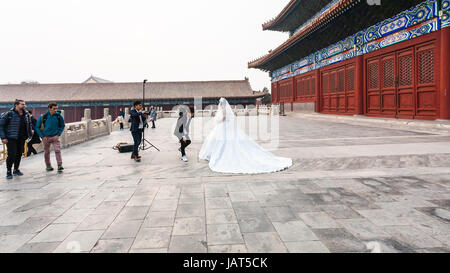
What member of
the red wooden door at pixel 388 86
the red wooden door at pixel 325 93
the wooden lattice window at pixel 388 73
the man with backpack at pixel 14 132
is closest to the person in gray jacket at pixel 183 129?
the man with backpack at pixel 14 132

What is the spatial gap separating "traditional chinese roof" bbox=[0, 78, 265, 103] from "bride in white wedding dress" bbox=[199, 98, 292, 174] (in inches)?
1198

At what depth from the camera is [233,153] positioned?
19.5ft

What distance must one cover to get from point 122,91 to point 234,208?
37985 millimetres

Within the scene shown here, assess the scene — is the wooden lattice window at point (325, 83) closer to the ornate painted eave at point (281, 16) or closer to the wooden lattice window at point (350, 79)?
the wooden lattice window at point (350, 79)

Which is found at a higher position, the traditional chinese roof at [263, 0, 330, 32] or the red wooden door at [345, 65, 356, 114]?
the traditional chinese roof at [263, 0, 330, 32]

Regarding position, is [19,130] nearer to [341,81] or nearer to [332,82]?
[341,81]

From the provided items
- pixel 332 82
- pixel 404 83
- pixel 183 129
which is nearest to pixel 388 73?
pixel 404 83

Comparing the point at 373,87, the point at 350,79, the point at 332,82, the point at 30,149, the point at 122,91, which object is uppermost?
the point at 122,91

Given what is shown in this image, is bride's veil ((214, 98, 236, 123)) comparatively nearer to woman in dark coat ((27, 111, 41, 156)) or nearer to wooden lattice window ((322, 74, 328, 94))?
woman in dark coat ((27, 111, 41, 156))

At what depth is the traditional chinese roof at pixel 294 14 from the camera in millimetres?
19219

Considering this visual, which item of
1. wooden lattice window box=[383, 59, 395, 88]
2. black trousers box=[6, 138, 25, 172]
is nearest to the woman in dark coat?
black trousers box=[6, 138, 25, 172]

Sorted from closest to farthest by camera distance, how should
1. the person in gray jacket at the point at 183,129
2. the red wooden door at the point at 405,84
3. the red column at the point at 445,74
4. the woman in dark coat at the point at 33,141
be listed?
the person in gray jacket at the point at 183,129
the woman in dark coat at the point at 33,141
the red column at the point at 445,74
the red wooden door at the point at 405,84

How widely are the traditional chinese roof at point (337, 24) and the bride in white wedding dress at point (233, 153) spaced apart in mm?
8802

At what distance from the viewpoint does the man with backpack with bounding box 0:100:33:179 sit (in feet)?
17.7
